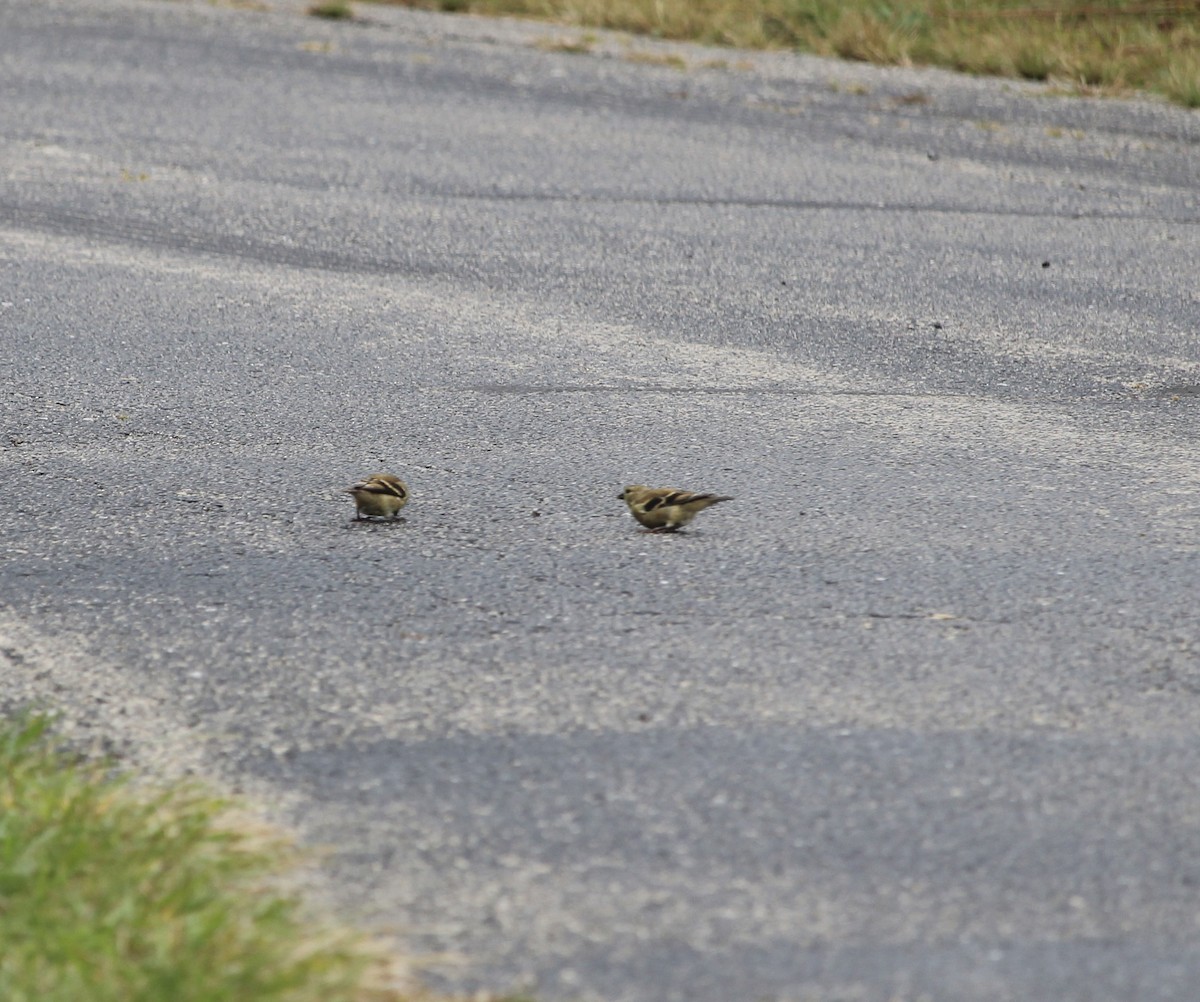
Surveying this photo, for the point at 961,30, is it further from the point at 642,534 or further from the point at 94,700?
the point at 94,700

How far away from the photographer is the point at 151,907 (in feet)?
10.3

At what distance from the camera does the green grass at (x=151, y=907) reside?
2879mm

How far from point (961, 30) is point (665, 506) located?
11972 millimetres

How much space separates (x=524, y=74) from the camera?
14.5 metres

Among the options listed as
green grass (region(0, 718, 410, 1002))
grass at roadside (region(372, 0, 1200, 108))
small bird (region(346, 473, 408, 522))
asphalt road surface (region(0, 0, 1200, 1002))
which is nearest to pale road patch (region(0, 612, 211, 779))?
asphalt road surface (region(0, 0, 1200, 1002))

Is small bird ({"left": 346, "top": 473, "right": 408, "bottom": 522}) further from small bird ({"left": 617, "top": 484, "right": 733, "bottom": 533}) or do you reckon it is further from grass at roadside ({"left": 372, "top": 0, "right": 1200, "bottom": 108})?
grass at roadside ({"left": 372, "top": 0, "right": 1200, "bottom": 108})

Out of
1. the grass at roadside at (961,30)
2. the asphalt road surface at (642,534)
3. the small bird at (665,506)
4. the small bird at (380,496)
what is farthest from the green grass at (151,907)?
the grass at roadside at (961,30)

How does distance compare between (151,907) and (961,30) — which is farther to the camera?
(961,30)

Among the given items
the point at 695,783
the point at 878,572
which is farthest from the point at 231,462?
the point at 695,783

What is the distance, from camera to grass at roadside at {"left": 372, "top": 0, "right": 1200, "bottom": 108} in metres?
14.8

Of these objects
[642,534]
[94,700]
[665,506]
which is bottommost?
[94,700]

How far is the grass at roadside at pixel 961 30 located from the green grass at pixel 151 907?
39.9ft

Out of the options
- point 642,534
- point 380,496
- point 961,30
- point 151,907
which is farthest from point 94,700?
point 961,30

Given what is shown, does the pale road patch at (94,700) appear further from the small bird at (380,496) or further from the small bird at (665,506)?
the small bird at (665,506)
